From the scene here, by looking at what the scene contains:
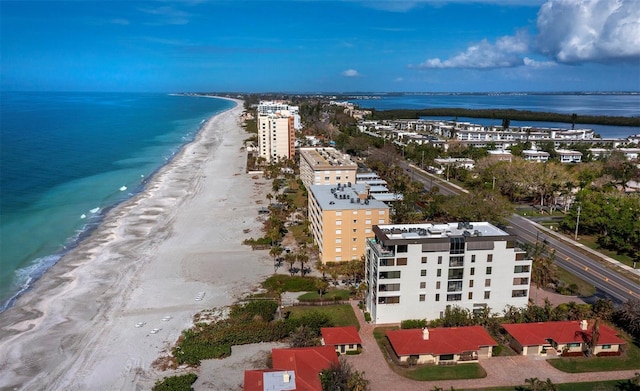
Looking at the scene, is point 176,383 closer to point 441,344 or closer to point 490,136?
point 441,344

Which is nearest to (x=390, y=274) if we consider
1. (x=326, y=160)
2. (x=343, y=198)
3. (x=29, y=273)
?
(x=343, y=198)

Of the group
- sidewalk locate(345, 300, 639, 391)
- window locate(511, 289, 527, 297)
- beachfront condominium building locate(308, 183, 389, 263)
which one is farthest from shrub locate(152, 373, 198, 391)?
window locate(511, 289, 527, 297)

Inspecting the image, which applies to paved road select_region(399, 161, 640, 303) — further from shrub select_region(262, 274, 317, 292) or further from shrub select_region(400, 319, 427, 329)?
shrub select_region(262, 274, 317, 292)

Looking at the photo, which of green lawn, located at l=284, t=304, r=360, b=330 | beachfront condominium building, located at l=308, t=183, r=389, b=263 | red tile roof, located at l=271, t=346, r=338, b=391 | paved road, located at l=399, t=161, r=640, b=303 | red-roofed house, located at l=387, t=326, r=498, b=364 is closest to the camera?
red tile roof, located at l=271, t=346, r=338, b=391

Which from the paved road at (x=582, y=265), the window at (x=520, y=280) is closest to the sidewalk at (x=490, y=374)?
the window at (x=520, y=280)

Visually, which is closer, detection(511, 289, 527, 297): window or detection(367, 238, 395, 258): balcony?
detection(367, 238, 395, 258): balcony

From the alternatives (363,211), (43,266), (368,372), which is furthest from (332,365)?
(43,266)
